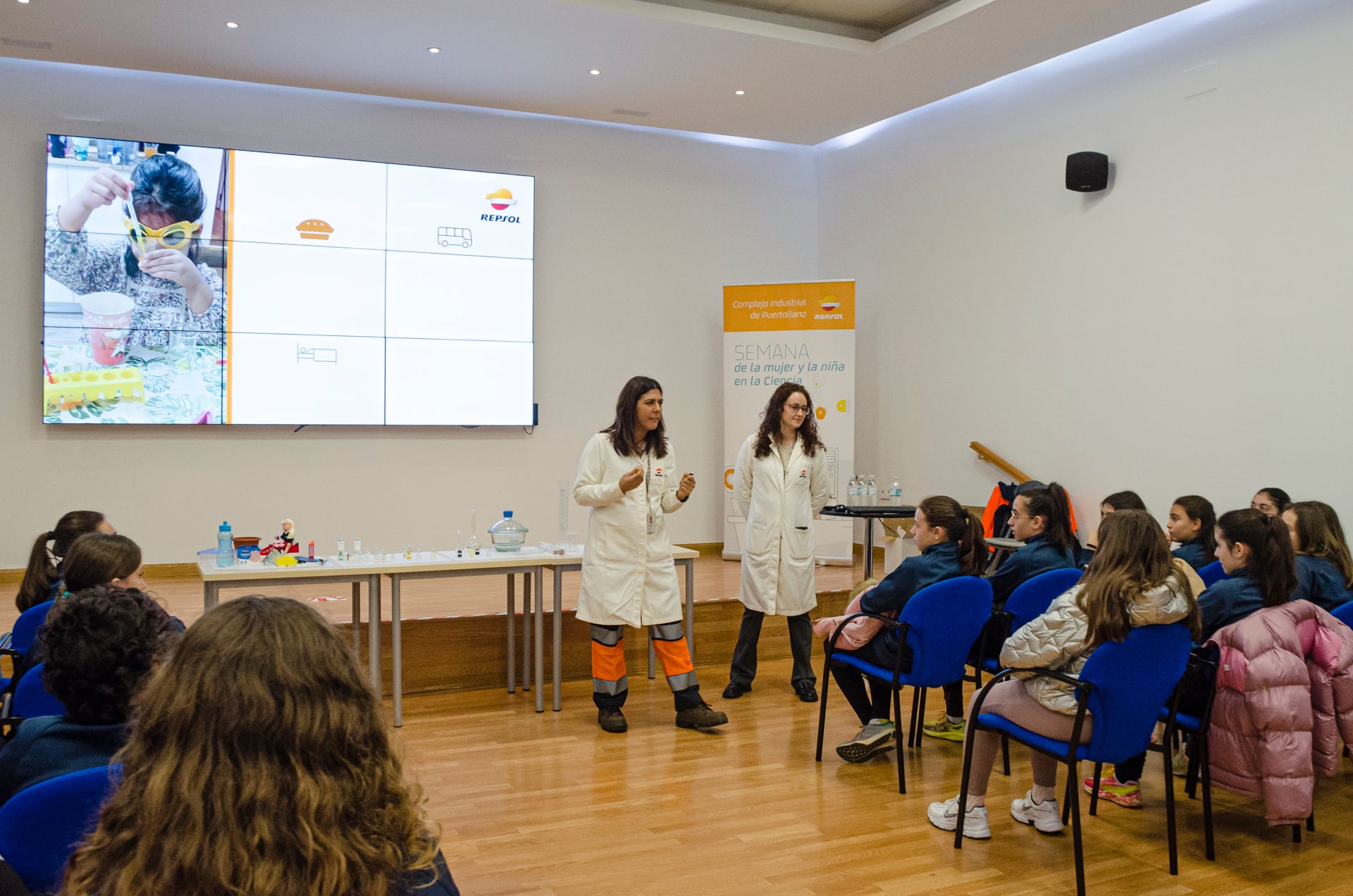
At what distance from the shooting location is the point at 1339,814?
12.0 feet

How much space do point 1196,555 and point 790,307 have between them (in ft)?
14.6

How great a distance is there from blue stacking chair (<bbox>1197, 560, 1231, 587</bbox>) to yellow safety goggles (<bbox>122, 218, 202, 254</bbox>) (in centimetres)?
643

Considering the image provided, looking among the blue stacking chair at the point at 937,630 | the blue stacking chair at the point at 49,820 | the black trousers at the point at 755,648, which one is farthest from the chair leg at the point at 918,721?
the blue stacking chair at the point at 49,820

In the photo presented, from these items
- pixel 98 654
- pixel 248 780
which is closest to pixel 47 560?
pixel 98 654

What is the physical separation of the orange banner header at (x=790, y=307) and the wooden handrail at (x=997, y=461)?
1.37m

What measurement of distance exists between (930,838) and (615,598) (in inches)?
69.8

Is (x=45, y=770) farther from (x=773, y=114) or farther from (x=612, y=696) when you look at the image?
(x=773, y=114)

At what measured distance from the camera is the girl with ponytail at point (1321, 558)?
376cm

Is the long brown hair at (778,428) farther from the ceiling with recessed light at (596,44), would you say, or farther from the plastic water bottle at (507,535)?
the ceiling with recessed light at (596,44)

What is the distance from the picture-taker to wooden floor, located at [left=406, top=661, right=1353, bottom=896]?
10.0ft

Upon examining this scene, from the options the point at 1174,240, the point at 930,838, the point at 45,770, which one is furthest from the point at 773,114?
the point at 45,770

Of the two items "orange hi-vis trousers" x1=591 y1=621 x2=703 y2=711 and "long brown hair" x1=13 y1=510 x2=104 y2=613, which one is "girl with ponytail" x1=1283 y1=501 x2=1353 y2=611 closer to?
"orange hi-vis trousers" x1=591 y1=621 x2=703 y2=711

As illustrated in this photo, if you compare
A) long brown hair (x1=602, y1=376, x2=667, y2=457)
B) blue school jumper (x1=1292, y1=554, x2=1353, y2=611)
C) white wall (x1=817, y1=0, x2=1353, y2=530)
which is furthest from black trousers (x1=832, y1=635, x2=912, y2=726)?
white wall (x1=817, y1=0, x2=1353, y2=530)

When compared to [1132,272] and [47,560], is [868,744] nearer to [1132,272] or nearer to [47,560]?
[47,560]
